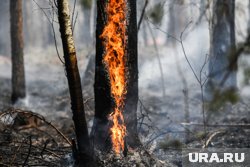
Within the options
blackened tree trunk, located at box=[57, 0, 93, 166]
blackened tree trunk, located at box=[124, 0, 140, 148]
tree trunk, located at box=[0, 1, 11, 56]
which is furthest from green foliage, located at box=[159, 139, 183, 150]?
tree trunk, located at box=[0, 1, 11, 56]

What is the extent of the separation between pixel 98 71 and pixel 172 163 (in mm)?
2098

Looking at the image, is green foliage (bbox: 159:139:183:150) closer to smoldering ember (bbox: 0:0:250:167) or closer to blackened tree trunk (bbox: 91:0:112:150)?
smoldering ember (bbox: 0:0:250:167)

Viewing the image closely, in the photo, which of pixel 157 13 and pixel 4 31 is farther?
pixel 4 31

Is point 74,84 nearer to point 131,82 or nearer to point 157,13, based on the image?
point 131,82

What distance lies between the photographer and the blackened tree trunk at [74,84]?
5789 mm

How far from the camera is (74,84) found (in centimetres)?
591

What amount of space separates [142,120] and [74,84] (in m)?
1.92

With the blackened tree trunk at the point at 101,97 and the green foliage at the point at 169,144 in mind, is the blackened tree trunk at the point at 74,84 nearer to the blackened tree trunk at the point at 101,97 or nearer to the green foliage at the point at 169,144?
the blackened tree trunk at the point at 101,97

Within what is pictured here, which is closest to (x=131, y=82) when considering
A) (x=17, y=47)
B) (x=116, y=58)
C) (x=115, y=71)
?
(x=115, y=71)

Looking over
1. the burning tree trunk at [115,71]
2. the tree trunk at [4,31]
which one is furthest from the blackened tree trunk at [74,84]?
the tree trunk at [4,31]

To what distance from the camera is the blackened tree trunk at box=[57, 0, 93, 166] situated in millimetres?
5789

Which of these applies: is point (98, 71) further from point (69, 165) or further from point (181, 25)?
point (181, 25)

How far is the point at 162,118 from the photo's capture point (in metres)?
12.1

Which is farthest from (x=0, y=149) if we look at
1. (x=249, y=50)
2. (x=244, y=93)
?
(x=244, y=93)
